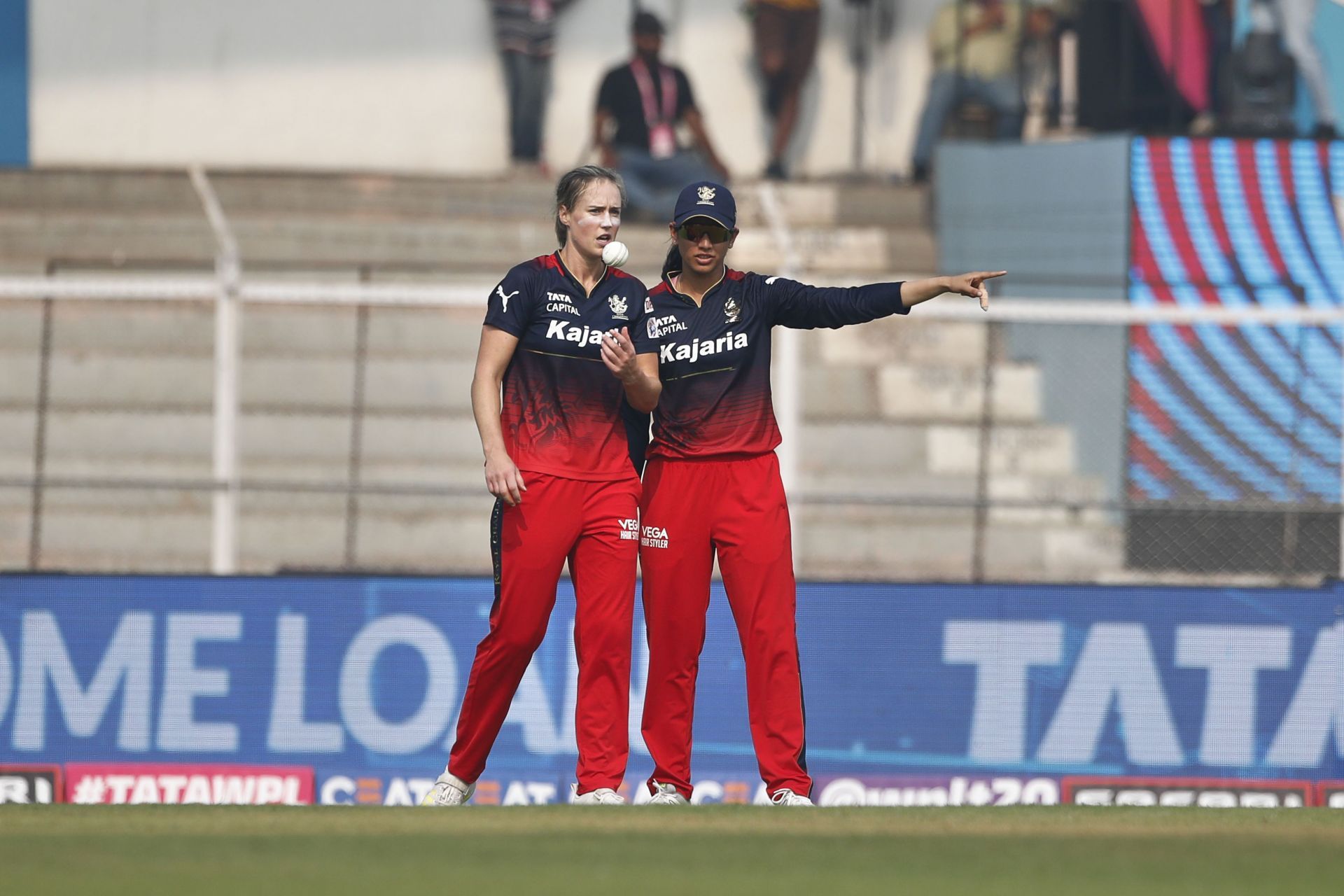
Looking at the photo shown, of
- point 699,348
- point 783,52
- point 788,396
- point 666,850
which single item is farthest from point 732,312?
point 783,52

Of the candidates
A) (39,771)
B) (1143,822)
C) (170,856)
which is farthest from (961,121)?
(170,856)

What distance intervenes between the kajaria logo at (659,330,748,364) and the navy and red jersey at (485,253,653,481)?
19 cm

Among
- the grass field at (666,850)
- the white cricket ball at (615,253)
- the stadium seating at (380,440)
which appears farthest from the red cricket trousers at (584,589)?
the stadium seating at (380,440)

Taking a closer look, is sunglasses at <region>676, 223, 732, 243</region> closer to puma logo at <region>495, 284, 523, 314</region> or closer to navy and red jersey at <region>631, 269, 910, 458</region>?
navy and red jersey at <region>631, 269, 910, 458</region>

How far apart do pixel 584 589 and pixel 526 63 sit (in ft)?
36.0

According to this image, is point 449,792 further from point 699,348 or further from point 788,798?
point 699,348

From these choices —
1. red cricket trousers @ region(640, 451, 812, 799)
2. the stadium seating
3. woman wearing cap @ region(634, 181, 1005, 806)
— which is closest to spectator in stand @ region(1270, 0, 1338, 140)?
the stadium seating

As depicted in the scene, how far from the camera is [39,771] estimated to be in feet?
29.3

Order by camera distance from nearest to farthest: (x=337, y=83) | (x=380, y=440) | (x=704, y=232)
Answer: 1. (x=704, y=232)
2. (x=380, y=440)
3. (x=337, y=83)

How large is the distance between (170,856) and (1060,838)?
2.26m

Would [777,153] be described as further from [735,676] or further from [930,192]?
[735,676]

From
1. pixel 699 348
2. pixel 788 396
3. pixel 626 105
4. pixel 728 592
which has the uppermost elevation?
pixel 626 105

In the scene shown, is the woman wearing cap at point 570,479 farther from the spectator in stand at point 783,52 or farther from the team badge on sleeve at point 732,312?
the spectator in stand at point 783,52

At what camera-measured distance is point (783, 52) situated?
54.0 ft
